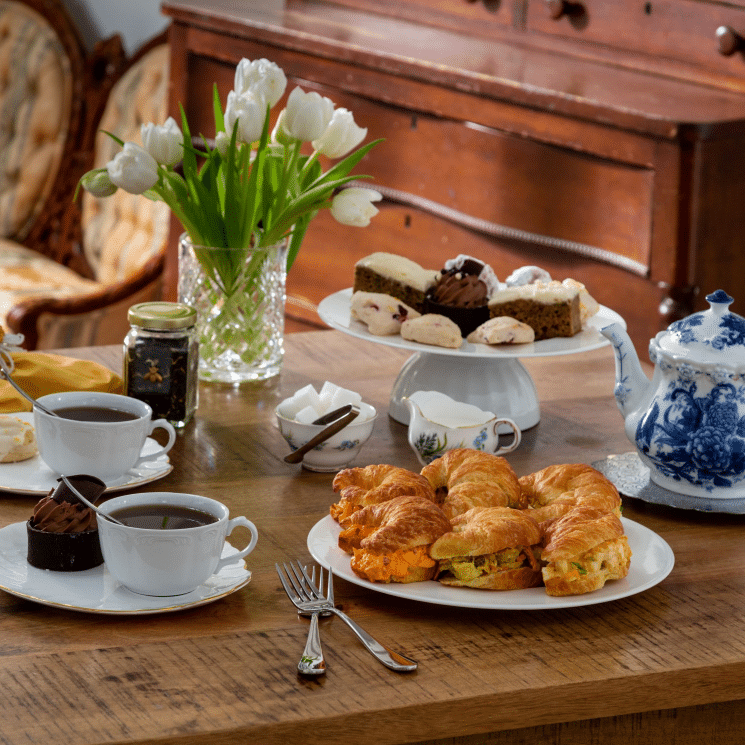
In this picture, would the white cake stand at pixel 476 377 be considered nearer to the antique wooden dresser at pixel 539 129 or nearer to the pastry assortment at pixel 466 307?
the pastry assortment at pixel 466 307

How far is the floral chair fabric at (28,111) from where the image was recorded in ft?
12.3

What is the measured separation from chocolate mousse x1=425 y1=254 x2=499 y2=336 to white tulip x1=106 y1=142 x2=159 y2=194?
393 millimetres

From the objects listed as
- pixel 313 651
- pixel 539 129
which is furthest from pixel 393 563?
pixel 539 129

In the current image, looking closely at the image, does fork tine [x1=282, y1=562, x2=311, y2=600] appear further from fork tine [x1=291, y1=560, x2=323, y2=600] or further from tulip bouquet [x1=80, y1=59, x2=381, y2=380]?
tulip bouquet [x1=80, y1=59, x2=381, y2=380]

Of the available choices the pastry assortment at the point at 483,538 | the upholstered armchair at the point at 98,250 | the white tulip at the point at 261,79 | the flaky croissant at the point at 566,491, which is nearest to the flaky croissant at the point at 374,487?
the pastry assortment at the point at 483,538

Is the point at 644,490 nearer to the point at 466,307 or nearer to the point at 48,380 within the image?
the point at 466,307

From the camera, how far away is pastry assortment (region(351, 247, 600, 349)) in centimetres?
147

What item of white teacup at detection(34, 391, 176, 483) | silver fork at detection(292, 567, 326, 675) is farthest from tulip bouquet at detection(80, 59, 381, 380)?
silver fork at detection(292, 567, 326, 675)

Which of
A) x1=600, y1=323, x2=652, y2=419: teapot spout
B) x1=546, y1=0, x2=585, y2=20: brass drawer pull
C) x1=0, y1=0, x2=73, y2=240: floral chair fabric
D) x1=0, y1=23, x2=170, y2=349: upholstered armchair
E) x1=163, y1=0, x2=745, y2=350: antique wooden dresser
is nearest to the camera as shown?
x1=600, y1=323, x2=652, y2=419: teapot spout

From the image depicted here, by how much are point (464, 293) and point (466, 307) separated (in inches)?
0.9

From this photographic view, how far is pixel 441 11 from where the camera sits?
120 inches

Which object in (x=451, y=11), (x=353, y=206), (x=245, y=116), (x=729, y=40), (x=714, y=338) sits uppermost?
(x=451, y=11)

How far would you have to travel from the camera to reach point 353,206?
5.33 ft

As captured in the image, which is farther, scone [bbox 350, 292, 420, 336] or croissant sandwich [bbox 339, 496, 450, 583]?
scone [bbox 350, 292, 420, 336]
